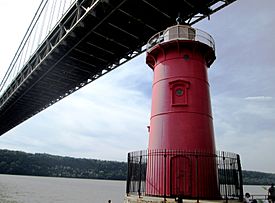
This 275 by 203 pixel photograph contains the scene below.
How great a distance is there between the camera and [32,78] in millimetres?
25641

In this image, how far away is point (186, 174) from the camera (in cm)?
927

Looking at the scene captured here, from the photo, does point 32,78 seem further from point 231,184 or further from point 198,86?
point 231,184

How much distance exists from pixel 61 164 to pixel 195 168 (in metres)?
134

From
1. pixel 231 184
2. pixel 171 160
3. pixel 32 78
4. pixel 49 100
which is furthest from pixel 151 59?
pixel 49 100

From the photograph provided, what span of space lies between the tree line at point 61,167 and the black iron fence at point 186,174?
310 ft

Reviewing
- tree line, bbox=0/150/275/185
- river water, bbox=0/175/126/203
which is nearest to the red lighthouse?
river water, bbox=0/175/126/203

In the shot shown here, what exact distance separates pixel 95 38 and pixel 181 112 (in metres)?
9.79

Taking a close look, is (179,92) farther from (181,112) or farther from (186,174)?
(186,174)

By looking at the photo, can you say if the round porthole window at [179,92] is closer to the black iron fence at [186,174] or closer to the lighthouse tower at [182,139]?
the lighthouse tower at [182,139]

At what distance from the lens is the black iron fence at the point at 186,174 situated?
361 inches

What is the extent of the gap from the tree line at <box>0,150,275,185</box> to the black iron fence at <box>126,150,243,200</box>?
94.6 meters

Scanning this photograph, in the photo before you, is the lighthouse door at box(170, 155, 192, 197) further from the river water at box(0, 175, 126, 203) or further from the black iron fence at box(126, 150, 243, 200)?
the river water at box(0, 175, 126, 203)

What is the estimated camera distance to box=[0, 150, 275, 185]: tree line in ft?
364

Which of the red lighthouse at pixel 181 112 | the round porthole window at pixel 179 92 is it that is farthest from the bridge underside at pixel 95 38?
the round porthole window at pixel 179 92
